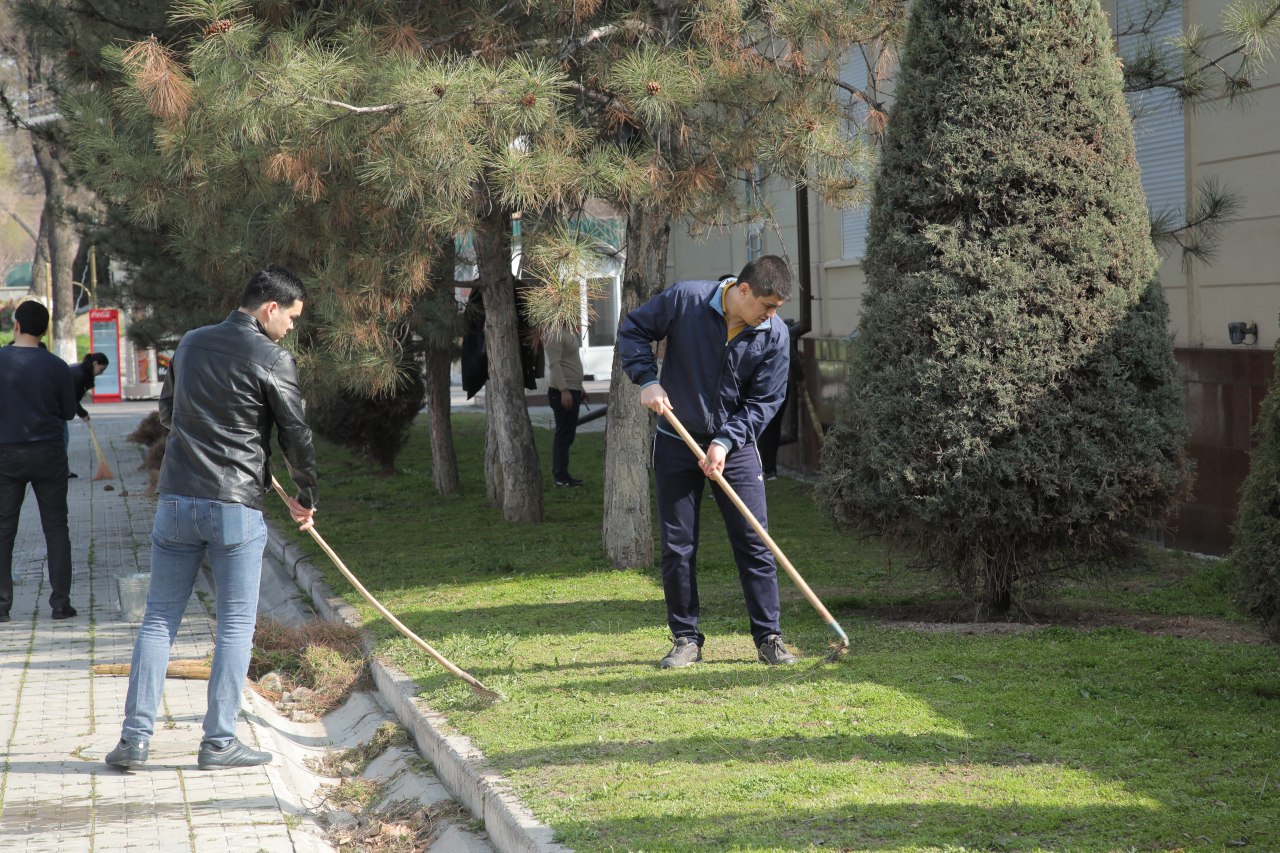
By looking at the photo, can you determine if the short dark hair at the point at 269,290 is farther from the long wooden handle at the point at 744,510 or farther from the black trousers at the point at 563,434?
the black trousers at the point at 563,434

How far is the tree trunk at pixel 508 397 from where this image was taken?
10.1 meters

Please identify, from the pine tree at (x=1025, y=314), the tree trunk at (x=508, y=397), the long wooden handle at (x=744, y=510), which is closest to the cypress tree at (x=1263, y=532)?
the pine tree at (x=1025, y=314)

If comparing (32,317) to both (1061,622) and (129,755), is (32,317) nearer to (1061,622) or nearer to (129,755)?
(129,755)

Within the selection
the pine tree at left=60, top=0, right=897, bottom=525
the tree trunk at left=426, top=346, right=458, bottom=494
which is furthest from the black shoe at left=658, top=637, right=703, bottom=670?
the tree trunk at left=426, top=346, right=458, bottom=494

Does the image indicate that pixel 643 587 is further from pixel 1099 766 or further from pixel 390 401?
A: pixel 390 401

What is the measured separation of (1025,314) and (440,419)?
749cm

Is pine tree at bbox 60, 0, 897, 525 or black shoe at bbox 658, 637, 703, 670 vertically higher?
pine tree at bbox 60, 0, 897, 525

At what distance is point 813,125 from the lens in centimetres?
715

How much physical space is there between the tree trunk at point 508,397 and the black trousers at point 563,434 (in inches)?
95.1

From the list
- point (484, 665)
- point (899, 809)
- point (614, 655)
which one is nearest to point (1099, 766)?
point (899, 809)

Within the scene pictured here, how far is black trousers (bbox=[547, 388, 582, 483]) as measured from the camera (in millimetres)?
13141

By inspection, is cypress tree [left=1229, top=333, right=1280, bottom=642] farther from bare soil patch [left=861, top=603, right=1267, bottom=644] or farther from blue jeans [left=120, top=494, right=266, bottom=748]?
blue jeans [left=120, top=494, right=266, bottom=748]

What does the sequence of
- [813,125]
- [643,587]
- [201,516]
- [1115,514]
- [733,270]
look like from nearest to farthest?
[201,516]
[1115,514]
[813,125]
[643,587]
[733,270]

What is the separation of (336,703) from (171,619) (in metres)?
1.60
